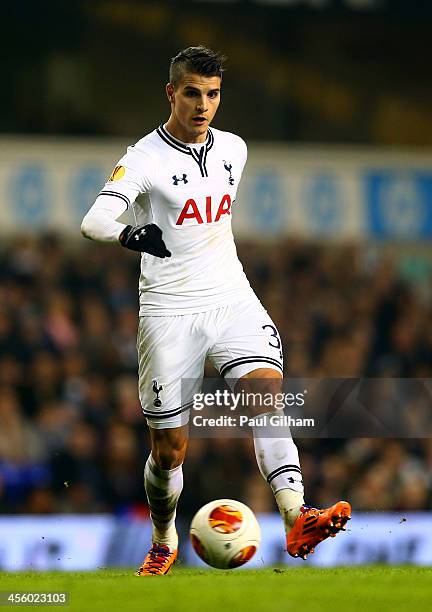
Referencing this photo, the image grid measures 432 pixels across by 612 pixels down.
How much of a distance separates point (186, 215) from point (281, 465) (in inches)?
52.3

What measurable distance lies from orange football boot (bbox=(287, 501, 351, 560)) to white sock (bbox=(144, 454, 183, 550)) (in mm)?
906

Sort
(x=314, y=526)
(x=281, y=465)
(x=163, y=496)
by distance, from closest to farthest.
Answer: (x=314, y=526) → (x=281, y=465) → (x=163, y=496)

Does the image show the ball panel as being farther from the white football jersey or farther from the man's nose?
the man's nose

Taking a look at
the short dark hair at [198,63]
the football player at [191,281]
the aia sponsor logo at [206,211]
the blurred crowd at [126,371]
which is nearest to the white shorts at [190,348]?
the football player at [191,281]

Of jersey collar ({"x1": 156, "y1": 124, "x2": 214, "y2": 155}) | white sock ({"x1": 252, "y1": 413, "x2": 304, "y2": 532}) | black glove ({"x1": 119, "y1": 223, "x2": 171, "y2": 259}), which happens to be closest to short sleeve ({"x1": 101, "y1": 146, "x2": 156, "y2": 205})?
jersey collar ({"x1": 156, "y1": 124, "x2": 214, "y2": 155})

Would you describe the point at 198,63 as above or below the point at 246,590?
A: above

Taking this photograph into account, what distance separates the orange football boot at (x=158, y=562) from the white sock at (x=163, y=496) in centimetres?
4

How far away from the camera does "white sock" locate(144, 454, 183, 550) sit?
758 centimetres

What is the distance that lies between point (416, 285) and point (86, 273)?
4.83 metres

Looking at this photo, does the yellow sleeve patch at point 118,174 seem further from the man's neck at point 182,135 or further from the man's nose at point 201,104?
the man's nose at point 201,104

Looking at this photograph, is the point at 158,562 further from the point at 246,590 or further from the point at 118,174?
the point at 118,174

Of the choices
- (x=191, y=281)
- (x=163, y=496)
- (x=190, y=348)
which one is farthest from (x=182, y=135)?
(x=163, y=496)

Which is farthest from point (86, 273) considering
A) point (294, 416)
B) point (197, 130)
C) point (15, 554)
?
point (197, 130)

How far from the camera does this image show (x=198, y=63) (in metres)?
7.18
